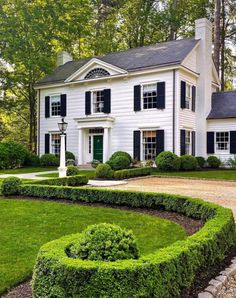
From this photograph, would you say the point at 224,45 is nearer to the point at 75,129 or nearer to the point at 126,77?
the point at 126,77

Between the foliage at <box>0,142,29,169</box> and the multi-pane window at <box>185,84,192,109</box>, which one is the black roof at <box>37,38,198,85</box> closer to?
the multi-pane window at <box>185,84,192,109</box>

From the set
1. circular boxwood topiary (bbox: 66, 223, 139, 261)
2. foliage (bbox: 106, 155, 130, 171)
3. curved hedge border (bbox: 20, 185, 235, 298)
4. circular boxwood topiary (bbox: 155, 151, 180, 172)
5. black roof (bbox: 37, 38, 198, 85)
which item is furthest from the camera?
black roof (bbox: 37, 38, 198, 85)

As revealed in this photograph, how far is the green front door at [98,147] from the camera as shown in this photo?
2120cm

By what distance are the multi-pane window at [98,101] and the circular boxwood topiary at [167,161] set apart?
5.76 meters

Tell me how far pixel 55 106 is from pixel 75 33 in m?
6.97

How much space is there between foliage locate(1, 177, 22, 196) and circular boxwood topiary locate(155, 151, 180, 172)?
9167mm

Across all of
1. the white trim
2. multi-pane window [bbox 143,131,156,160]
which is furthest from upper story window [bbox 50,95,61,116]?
multi-pane window [bbox 143,131,156,160]

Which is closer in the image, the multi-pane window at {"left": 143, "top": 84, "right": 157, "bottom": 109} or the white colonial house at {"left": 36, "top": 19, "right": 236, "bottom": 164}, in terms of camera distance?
the white colonial house at {"left": 36, "top": 19, "right": 236, "bottom": 164}

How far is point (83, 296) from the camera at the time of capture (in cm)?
286

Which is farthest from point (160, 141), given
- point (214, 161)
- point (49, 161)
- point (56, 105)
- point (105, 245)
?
point (105, 245)

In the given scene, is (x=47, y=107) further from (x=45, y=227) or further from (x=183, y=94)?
(x=45, y=227)

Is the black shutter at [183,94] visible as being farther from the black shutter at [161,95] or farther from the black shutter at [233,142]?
the black shutter at [233,142]

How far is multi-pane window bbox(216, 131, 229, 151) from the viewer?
20.1m

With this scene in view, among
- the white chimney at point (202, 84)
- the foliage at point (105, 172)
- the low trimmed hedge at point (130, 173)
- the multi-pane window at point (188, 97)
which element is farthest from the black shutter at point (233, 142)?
the foliage at point (105, 172)
